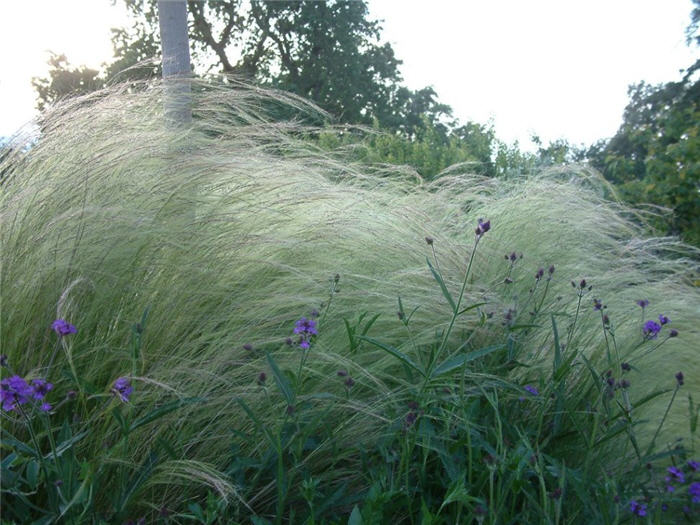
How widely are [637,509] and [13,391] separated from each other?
1.26 m

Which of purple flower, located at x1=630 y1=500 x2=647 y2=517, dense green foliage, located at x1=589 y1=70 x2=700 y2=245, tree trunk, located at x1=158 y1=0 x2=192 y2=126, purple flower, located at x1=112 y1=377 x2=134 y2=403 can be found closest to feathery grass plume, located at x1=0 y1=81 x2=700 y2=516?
purple flower, located at x1=112 y1=377 x2=134 y2=403

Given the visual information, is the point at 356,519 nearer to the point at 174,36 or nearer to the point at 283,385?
the point at 283,385

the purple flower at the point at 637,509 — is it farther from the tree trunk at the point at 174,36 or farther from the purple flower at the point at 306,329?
the tree trunk at the point at 174,36

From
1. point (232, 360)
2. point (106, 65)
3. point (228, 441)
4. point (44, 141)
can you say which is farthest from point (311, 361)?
point (106, 65)

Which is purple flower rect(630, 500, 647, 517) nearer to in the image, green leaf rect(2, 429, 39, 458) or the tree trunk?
green leaf rect(2, 429, 39, 458)

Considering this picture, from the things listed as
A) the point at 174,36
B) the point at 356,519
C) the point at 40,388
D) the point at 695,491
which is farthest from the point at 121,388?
the point at 174,36

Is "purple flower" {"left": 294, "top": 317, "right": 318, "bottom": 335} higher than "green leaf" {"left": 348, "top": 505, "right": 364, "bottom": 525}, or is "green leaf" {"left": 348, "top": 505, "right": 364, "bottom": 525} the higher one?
"purple flower" {"left": 294, "top": 317, "right": 318, "bottom": 335}

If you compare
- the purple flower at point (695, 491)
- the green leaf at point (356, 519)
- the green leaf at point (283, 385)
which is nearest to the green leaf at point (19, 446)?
the green leaf at point (283, 385)

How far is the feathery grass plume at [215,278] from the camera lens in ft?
5.02

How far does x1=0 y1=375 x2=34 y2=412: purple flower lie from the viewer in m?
1.11

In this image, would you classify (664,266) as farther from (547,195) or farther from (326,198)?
(326,198)

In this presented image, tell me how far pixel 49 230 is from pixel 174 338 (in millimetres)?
433

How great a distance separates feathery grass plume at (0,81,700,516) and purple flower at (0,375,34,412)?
20 cm

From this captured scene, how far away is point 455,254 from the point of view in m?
2.20
